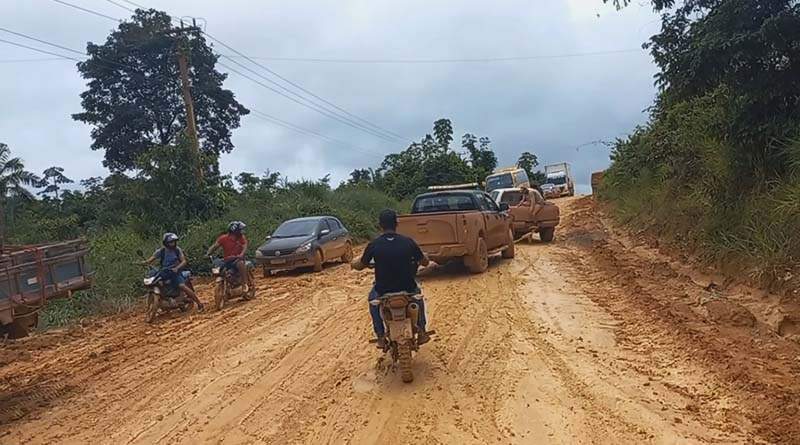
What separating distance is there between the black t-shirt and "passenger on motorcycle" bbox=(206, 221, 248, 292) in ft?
22.5

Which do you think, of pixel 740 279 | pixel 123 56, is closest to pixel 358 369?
pixel 740 279

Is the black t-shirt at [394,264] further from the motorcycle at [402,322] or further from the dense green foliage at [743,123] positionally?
the dense green foliage at [743,123]

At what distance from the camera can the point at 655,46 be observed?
12.5 metres

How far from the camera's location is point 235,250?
13.7 m

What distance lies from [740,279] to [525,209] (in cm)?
1012

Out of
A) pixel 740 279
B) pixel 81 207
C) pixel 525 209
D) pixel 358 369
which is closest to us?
pixel 358 369

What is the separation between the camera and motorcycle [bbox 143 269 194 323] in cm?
1275

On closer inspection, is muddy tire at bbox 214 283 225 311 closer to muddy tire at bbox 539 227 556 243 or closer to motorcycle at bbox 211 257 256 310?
motorcycle at bbox 211 257 256 310

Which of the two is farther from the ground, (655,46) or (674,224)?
(655,46)

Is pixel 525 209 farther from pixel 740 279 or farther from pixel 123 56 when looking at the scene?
pixel 123 56

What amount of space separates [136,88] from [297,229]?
23746mm

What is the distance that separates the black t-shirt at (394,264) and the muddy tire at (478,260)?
267 inches

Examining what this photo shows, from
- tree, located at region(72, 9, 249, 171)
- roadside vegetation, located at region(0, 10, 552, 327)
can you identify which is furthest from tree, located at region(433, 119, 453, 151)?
tree, located at region(72, 9, 249, 171)

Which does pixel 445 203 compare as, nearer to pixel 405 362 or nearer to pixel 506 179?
pixel 405 362
